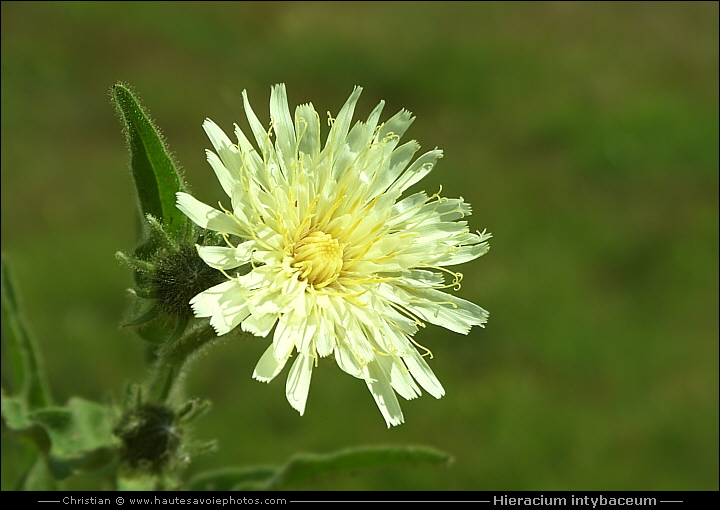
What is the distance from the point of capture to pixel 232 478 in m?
3.59

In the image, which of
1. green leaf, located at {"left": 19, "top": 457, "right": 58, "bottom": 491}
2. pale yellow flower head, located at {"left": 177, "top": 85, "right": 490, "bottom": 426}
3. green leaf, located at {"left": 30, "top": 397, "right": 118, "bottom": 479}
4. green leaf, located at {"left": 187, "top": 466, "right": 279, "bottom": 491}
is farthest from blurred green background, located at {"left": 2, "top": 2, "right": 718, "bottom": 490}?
pale yellow flower head, located at {"left": 177, "top": 85, "right": 490, "bottom": 426}

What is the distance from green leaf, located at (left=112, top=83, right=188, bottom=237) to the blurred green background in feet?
A: 11.1

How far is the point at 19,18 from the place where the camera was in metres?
7.69

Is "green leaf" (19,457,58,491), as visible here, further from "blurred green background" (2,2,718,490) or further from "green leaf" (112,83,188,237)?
"blurred green background" (2,2,718,490)

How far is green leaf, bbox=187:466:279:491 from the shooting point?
3510 mm

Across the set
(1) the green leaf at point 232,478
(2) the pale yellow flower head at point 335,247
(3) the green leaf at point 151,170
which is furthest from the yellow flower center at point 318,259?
(1) the green leaf at point 232,478

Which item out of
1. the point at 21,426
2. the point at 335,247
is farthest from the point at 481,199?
the point at 21,426

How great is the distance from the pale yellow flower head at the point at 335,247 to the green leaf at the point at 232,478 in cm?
113

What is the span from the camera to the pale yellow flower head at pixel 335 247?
2527 millimetres

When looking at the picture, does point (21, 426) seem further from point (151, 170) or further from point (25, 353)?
point (151, 170)

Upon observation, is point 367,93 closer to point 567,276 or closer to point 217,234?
point 567,276

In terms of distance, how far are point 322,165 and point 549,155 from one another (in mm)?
6184

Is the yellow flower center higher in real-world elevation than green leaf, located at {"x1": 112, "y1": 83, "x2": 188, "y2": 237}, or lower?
lower
